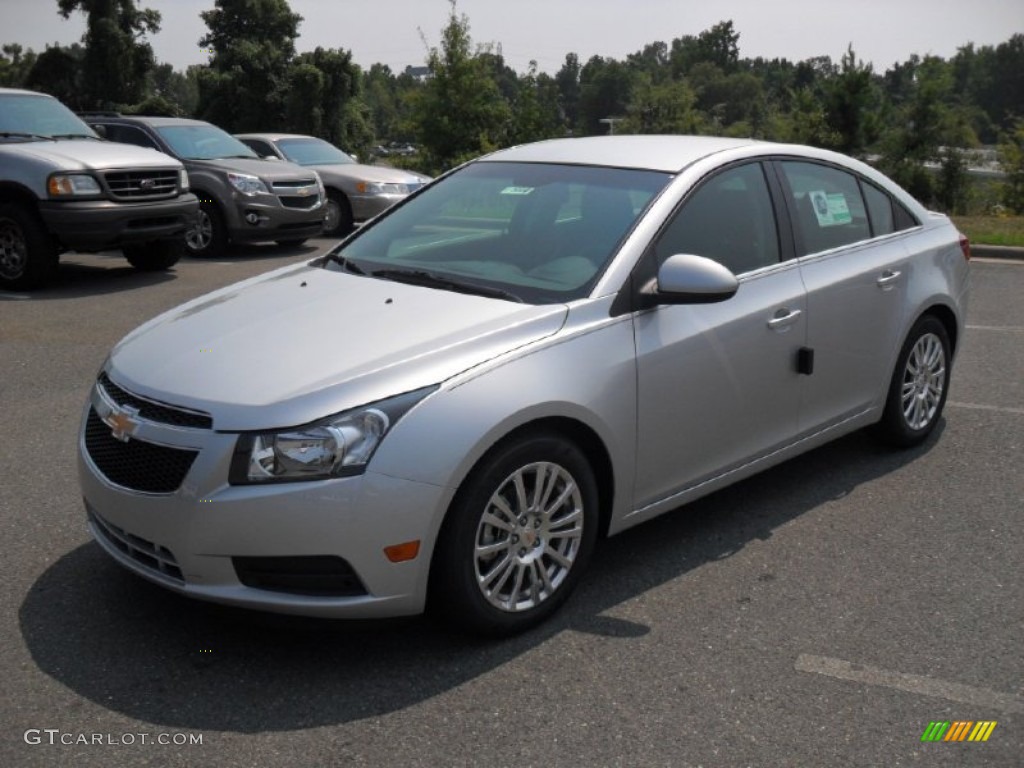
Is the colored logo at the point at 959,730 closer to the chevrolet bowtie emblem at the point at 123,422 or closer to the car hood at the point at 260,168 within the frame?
the chevrolet bowtie emblem at the point at 123,422

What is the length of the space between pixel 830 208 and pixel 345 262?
7.45 feet

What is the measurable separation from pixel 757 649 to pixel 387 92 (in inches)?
5601

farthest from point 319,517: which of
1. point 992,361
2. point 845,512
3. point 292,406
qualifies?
point 992,361

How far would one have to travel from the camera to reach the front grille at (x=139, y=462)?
3461 mm

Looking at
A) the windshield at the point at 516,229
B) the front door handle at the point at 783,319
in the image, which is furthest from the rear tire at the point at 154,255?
the front door handle at the point at 783,319

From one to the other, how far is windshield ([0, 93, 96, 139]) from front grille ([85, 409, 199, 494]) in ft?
29.1

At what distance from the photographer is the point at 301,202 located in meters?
14.3

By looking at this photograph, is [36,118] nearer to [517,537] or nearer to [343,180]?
[343,180]

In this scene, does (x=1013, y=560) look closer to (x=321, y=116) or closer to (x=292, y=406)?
(x=292, y=406)

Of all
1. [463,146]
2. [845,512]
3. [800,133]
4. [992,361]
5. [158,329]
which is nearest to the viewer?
[158,329]

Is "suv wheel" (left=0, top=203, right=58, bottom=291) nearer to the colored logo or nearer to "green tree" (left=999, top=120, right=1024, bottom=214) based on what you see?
the colored logo

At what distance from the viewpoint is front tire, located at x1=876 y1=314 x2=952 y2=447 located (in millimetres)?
5625

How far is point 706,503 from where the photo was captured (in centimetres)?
514

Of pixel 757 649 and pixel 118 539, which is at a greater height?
pixel 118 539
